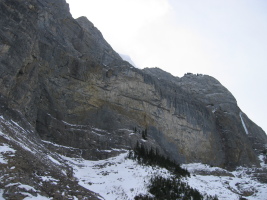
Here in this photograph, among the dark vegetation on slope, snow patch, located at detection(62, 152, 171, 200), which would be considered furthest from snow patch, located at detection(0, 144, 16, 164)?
the dark vegetation on slope

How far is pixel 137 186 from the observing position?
30891 mm

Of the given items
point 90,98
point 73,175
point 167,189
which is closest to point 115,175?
point 73,175

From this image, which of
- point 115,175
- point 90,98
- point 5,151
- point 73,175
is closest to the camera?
point 5,151

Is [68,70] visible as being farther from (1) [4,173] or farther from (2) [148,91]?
(1) [4,173]

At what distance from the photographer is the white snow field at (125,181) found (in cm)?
2941

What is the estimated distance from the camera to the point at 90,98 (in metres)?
54.7

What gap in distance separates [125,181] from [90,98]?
81.9 feet

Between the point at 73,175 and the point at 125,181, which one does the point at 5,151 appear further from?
the point at 125,181

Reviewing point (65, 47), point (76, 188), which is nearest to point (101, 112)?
point (65, 47)

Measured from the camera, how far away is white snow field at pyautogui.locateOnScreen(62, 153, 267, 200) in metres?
29.4

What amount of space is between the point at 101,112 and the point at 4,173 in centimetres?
3567

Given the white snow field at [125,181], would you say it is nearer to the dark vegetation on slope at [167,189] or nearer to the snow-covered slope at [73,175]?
the snow-covered slope at [73,175]

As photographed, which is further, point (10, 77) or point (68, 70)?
point (68, 70)

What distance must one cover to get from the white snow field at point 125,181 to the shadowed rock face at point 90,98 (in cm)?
543
